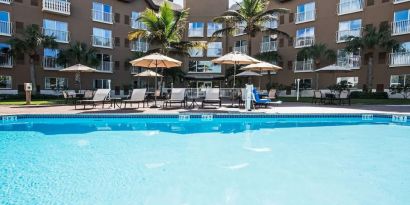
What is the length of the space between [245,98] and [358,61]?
16.6 m

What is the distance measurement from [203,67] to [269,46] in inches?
353

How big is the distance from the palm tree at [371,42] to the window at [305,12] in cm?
579

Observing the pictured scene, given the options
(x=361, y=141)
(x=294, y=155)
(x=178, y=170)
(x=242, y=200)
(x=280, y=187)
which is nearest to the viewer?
(x=242, y=200)

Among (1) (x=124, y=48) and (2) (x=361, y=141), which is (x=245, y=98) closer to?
(2) (x=361, y=141)

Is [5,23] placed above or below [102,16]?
below

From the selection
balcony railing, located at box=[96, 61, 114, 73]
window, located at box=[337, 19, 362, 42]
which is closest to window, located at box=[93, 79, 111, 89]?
balcony railing, located at box=[96, 61, 114, 73]

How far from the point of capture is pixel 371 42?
2214 cm

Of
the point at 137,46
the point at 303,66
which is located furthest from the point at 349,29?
the point at 137,46

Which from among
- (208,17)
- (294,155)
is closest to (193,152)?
(294,155)

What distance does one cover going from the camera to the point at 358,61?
997 inches

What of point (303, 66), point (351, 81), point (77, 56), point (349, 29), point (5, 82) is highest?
point (349, 29)

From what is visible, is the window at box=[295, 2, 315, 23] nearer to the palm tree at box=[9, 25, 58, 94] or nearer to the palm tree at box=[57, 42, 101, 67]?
the palm tree at box=[57, 42, 101, 67]

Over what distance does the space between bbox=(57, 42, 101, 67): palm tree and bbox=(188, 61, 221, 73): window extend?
44.8 feet

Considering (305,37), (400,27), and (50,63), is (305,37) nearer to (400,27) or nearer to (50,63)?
(400,27)
